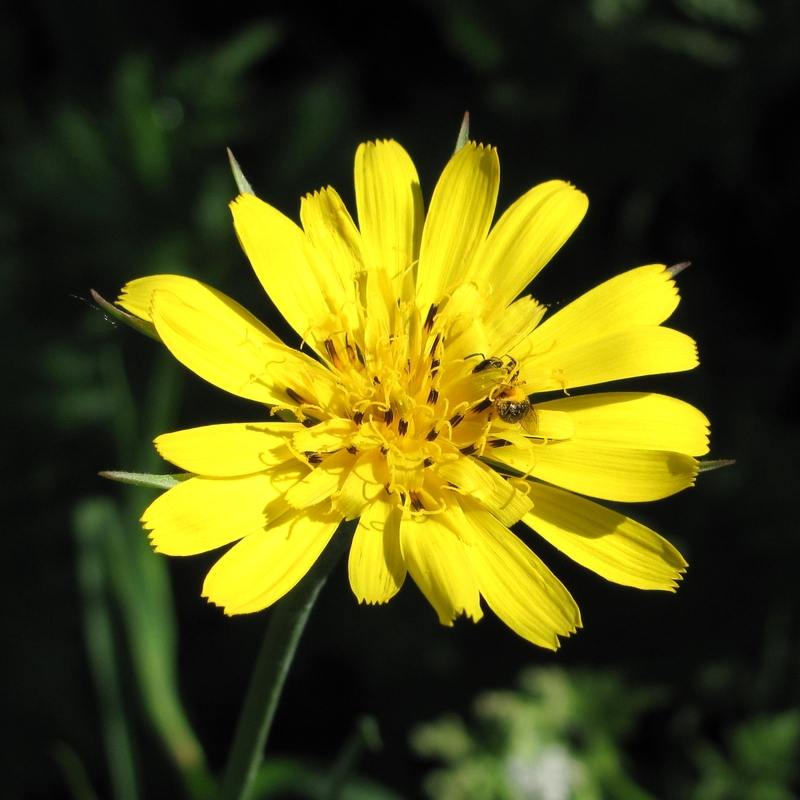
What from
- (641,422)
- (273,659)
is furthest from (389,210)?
(273,659)

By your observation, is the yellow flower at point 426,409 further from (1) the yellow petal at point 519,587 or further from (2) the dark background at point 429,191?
(2) the dark background at point 429,191

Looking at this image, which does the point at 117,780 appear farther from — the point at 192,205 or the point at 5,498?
the point at 192,205

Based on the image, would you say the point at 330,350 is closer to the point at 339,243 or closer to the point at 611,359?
the point at 339,243

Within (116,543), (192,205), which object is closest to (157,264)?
(192,205)

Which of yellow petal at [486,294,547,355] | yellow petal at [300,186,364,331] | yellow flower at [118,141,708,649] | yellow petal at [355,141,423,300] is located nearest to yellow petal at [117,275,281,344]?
yellow flower at [118,141,708,649]

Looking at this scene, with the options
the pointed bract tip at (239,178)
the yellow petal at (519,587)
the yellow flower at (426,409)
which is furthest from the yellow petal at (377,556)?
the pointed bract tip at (239,178)
